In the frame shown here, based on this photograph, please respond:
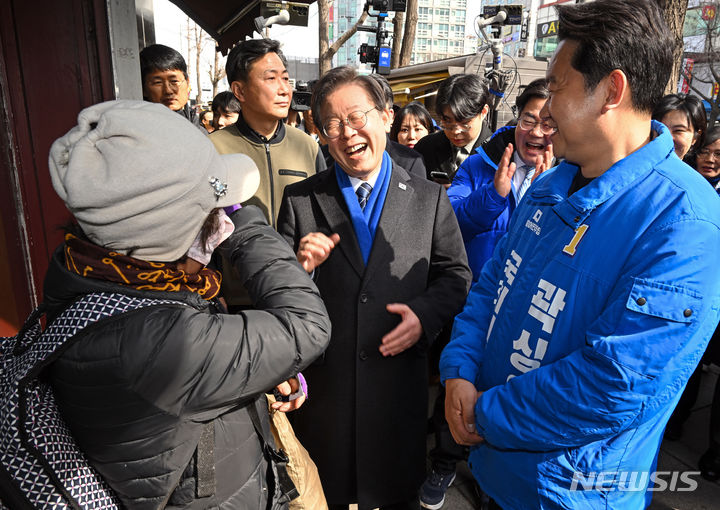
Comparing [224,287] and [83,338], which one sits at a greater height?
[83,338]

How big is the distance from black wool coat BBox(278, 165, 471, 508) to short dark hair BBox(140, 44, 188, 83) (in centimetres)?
202

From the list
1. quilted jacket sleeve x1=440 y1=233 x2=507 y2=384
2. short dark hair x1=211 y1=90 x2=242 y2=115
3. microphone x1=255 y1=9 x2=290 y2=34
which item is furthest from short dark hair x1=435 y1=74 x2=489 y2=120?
microphone x1=255 y1=9 x2=290 y2=34

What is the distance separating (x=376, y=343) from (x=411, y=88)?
12.9 metres

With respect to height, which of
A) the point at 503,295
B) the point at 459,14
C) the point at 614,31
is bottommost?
the point at 503,295

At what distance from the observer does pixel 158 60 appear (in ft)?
10.6

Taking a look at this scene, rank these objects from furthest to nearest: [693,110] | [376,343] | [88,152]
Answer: [693,110], [376,343], [88,152]

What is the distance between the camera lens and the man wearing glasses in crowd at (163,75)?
3225 millimetres

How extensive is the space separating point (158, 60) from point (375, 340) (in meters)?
2.65

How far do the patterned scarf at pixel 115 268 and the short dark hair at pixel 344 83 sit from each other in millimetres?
1156

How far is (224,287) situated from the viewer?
2.42m

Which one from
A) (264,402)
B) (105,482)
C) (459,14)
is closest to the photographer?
(105,482)

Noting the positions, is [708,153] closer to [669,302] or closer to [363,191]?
[363,191]

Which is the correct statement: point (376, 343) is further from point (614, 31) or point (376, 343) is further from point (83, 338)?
point (614, 31)

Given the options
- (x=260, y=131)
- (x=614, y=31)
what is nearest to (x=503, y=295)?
(x=614, y=31)
